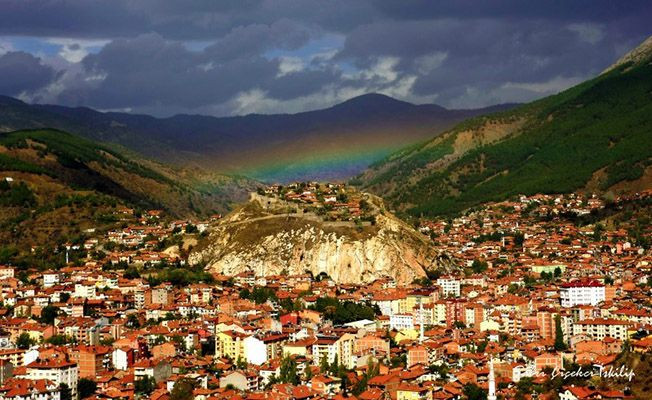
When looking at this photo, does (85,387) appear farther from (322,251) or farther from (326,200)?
(326,200)

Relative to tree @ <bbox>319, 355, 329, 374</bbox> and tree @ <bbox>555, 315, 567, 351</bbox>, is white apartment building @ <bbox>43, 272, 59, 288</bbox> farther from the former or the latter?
tree @ <bbox>555, 315, 567, 351</bbox>

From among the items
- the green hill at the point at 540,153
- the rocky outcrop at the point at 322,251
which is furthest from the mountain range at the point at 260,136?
the rocky outcrop at the point at 322,251

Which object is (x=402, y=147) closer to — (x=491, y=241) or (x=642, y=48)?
(x=642, y=48)

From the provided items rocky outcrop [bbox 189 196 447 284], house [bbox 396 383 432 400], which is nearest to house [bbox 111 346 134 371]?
house [bbox 396 383 432 400]

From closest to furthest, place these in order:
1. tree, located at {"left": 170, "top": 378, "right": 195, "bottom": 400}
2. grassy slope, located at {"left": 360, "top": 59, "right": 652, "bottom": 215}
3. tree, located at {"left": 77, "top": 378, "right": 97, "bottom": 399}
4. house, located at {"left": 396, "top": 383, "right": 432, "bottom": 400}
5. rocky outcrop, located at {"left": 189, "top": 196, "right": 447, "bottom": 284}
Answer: house, located at {"left": 396, "top": 383, "right": 432, "bottom": 400} < tree, located at {"left": 170, "top": 378, "right": 195, "bottom": 400} < tree, located at {"left": 77, "top": 378, "right": 97, "bottom": 399} < rocky outcrop, located at {"left": 189, "top": 196, "right": 447, "bottom": 284} < grassy slope, located at {"left": 360, "top": 59, "right": 652, "bottom": 215}

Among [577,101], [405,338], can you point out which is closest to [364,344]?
[405,338]

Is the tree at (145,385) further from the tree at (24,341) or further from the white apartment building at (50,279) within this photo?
the white apartment building at (50,279)
